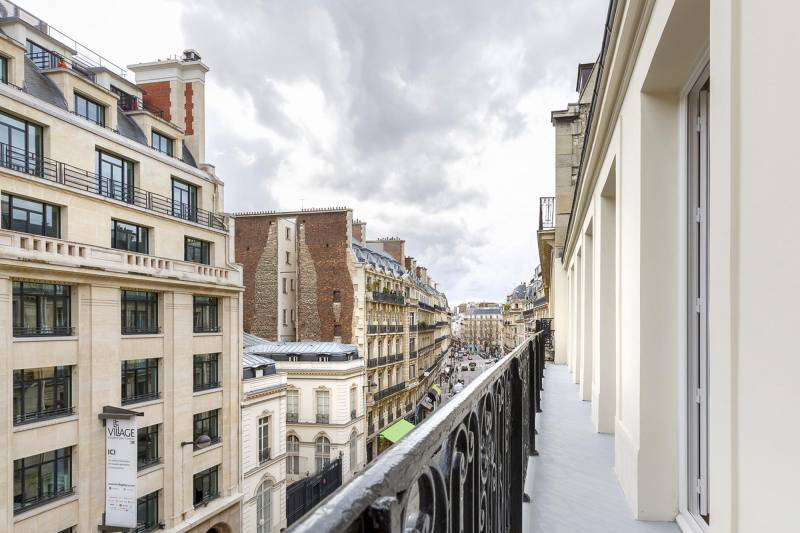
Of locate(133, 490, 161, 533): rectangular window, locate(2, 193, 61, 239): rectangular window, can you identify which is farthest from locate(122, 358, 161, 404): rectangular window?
locate(2, 193, 61, 239): rectangular window

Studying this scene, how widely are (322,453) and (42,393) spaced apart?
17.2m

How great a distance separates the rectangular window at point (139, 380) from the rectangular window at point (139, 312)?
3.43 ft

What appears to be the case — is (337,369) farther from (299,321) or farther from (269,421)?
(299,321)

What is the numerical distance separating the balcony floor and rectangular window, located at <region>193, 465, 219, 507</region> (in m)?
16.1

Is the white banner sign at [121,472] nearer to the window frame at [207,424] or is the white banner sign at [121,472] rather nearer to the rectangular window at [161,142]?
the window frame at [207,424]

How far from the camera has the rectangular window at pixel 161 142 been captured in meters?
18.8

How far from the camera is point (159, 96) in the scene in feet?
69.6

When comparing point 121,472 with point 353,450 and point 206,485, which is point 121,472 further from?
point 353,450

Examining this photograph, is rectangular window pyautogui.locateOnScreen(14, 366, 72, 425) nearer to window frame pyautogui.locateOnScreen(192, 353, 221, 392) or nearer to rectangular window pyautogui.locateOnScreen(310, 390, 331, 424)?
window frame pyautogui.locateOnScreen(192, 353, 221, 392)

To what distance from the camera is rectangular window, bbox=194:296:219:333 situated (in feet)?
61.0

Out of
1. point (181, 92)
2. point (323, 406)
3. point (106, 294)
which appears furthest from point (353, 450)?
point (181, 92)

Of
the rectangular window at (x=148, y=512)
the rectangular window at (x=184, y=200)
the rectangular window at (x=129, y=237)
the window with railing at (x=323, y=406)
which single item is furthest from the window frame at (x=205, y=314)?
the window with railing at (x=323, y=406)
